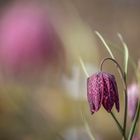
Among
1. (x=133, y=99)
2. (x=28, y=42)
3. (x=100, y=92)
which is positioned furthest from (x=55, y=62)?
(x=100, y=92)

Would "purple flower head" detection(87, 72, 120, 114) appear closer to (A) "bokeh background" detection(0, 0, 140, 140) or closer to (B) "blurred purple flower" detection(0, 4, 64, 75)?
(A) "bokeh background" detection(0, 0, 140, 140)

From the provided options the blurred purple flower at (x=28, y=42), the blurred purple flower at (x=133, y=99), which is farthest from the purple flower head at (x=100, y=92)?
the blurred purple flower at (x=28, y=42)

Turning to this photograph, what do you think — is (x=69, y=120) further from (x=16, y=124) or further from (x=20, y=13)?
(x=20, y=13)

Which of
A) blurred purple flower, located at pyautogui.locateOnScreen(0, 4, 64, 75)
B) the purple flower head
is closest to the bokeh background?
blurred purple flower, located at pyautogui.locateOnScreen(0, 4, 64, 75)

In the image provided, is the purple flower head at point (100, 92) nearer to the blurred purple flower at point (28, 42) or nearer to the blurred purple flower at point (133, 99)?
the blurred purple flower at point (133, 99)

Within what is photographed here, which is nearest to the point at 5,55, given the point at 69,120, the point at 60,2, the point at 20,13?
the point at 20,13

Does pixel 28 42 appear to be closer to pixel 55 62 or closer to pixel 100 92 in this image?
pixel 55 62
